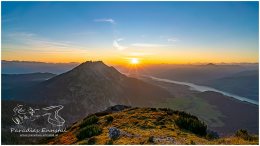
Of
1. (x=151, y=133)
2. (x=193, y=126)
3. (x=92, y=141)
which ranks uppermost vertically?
(x=193, y=126)

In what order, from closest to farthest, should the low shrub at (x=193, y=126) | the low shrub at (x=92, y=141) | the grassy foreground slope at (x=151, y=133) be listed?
the grassy foreground slope at (x=151, y=133) → the low shrub at (x=92, y=141) → the low shrub at (x=193, y=126)

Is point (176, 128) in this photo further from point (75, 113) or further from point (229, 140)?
point (75, 113)

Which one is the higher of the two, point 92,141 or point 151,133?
point 151,133

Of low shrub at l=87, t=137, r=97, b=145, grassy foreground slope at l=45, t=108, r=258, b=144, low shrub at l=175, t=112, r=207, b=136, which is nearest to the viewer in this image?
grassy foreground slope at l=45, t=108, r=258, b=144

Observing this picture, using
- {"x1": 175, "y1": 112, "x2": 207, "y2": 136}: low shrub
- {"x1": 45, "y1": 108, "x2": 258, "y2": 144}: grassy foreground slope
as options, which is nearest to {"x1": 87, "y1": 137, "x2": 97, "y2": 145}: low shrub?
{"x1": 45, "y1": 108, "x2": 258, "y2": 144}: grassy foreground slope

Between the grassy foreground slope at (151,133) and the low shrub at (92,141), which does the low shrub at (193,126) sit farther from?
the low shrub at (92,141)

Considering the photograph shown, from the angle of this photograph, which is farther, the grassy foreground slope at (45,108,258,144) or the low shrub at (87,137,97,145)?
the low shrub at (87,137,97,145)

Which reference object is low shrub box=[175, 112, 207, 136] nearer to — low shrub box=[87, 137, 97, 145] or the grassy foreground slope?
the grassy foreground slope

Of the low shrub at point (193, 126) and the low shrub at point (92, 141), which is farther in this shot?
the low shrub at point (193, 126)

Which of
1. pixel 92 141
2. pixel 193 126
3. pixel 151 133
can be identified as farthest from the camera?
pixel 193 126

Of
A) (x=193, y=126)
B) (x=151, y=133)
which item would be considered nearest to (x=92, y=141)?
(x=151, y=133)

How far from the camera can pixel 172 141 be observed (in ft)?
62.2

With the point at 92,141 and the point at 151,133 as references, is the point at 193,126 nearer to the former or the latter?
the point at 151,133

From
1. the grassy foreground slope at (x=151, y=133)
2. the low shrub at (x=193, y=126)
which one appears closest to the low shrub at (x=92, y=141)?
the grassy foreground slope at (x=151, y=133)
